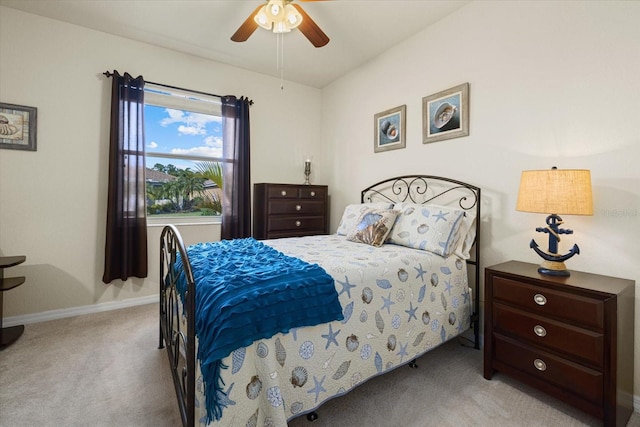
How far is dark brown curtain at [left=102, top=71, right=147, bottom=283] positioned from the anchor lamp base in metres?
3.41

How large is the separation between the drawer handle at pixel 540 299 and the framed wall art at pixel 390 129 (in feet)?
6.06

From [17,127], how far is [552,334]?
431cm

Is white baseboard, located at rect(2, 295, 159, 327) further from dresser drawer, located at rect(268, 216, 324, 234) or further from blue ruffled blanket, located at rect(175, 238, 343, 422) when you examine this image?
blue ruffled blanket, located at rect(175, 238, 343, 422)

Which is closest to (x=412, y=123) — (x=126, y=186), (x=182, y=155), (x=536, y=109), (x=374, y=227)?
(x=536, y=109)

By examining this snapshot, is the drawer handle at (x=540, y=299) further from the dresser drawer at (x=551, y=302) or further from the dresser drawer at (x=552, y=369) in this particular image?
the dresser drawer at (x=552, y=369)

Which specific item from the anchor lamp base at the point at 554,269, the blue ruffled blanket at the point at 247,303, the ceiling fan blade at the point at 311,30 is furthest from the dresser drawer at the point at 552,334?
the ceiling fan blade at the point at 311,30

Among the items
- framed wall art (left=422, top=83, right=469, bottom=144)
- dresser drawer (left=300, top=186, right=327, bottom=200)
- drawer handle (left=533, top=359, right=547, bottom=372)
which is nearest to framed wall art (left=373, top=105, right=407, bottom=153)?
framed wall art (left=422, top=83, right=469, bottom=144)

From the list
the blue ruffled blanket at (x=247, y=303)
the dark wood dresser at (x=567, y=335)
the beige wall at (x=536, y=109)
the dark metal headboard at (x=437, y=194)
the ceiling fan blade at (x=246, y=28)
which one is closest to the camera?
the blue ruffled blanket at (x=247, y=303)

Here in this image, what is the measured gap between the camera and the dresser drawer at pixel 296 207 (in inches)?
137

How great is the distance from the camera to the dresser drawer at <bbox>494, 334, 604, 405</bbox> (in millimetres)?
1446

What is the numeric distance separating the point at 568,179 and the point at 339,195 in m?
2.60

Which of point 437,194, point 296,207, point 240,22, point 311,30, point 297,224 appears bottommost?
point 297,224

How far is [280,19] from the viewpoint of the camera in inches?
84.0

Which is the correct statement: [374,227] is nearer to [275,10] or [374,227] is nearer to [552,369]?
[552,369]
